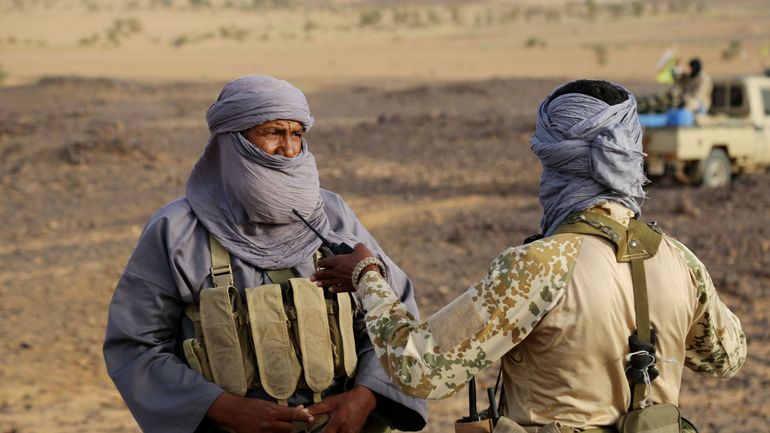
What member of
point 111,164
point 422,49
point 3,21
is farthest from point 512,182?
point 3,21

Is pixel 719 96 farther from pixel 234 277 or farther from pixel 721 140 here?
pixel 234 277

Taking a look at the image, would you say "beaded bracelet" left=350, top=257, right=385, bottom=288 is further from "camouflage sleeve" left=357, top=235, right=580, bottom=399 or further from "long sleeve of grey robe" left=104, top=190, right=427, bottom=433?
"long sleeve of grey robe" left=104, top=190, right=427, bottom=433

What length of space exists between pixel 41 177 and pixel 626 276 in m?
12.7

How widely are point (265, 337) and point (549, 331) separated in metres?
0.93

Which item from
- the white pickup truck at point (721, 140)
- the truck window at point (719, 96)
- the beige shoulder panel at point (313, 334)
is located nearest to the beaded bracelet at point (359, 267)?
the beige shoulder panel at point (313, 334)

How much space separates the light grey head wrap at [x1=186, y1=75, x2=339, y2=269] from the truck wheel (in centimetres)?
1177

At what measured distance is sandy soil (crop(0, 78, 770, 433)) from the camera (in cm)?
658

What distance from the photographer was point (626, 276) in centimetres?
230

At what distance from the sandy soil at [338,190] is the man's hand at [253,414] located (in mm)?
2988

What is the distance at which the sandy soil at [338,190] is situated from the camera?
259 inches

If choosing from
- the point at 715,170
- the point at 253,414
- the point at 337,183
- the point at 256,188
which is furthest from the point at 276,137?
the point at 715,170

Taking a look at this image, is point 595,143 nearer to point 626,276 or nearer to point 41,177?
point 626,276

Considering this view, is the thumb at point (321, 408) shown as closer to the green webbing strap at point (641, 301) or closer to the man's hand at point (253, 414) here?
the man's hand at point (253, 414)

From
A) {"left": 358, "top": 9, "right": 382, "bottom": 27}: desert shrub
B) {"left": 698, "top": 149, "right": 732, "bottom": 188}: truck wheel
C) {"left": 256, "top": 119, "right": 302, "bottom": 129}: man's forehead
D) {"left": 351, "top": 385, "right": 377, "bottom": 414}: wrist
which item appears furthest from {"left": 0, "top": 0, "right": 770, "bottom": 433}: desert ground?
{"left": 358, "top": 9, "right": 382, "bottom": 27}: desert shrub
